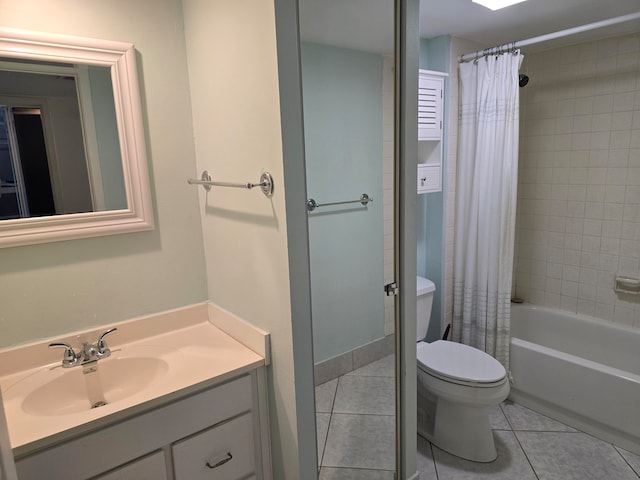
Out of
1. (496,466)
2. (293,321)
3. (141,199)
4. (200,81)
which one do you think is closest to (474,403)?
(496,466)

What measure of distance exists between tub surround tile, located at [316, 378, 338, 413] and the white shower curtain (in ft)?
4.65

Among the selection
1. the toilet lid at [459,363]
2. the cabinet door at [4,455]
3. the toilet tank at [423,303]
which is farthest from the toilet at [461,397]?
the cabinet door at [4,455]

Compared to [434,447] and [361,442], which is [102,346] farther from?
[434,447]

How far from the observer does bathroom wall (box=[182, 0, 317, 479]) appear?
1208 mm

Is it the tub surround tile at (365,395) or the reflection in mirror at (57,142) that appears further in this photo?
the tub surround tile at (365,395)

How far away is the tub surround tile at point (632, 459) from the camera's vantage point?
6.43 ft

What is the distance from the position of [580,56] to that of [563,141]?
0.54m

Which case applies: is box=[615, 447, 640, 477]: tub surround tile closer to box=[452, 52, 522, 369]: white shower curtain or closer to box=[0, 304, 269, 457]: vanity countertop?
box=[452, 52, 522, 369]: white shower curtain

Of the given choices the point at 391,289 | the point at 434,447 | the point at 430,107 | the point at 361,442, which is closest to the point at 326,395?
the point at 361,442

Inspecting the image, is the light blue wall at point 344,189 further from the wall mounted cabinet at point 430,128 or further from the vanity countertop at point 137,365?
the wall mounted cabinet at point 430,128

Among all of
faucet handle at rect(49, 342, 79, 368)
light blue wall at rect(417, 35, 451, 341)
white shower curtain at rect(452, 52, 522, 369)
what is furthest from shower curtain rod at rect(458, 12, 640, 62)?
faucet handle at rect(49, 342, 79, 368)

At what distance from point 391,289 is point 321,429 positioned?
1.89ft

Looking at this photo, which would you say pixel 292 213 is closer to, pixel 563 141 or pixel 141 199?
pixel 141 199

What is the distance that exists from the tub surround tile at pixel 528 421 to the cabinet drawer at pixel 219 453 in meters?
1.61
